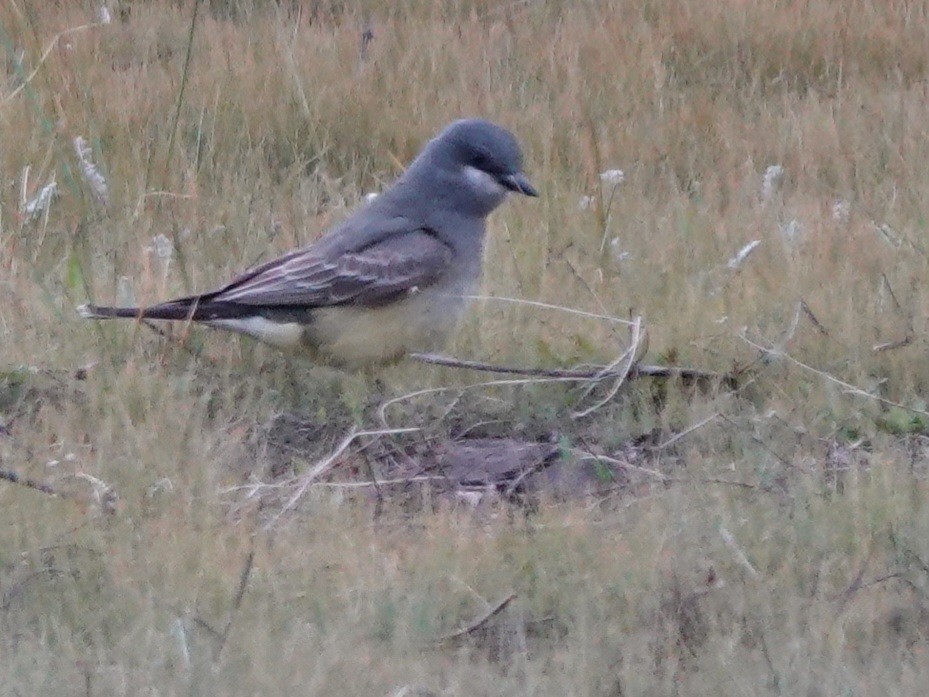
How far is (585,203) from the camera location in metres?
7.06

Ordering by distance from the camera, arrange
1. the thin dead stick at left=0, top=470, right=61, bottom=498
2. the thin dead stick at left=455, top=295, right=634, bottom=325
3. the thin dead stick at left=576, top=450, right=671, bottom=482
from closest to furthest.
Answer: the thin dead stick at left=0, top=470, right=61, bottom=498, the thin dead stick at left=576, top=450, right=671, bottom=482, the thin dead stick at left=455, top=295, right=634, bottom=325

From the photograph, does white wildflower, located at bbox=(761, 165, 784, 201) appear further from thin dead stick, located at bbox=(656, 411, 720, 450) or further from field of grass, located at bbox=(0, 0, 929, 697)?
thin dead stick, located at bbox=(656, 411, 720, 450)

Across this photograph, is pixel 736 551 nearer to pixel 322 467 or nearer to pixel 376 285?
pixel 322 467

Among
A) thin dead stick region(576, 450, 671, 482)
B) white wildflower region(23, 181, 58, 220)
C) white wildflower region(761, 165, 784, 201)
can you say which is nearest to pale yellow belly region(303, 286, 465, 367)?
thin dead stick region(576, 450, 671, 482)

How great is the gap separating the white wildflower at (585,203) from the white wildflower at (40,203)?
2.13 m

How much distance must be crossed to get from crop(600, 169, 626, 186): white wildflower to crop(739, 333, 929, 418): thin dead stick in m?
1.55

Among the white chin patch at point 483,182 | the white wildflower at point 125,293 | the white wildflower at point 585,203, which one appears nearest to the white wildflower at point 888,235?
the white wildflower at point 585,203

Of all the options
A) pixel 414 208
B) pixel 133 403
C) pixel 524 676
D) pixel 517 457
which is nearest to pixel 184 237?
pixel 414 208

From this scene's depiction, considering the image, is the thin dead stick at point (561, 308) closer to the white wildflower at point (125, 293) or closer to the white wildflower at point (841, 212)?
the white wildflower at point (125, 293)

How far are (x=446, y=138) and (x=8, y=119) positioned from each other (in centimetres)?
249

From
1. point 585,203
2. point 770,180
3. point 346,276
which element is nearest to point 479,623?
point 346,276

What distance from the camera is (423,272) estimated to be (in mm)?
5918

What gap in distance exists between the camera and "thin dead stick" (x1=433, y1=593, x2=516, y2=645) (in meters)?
3.81

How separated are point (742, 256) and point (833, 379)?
104 centimetres
